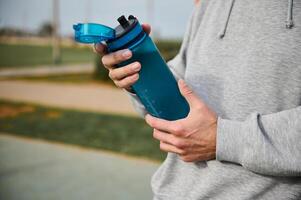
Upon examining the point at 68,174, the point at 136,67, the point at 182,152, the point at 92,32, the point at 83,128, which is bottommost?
the point at 83,128

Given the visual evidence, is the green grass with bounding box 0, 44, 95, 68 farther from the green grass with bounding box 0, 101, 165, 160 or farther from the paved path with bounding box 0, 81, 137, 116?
the green grass with bounding box 0, 101, 165, 160

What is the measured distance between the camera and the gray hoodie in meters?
1.05

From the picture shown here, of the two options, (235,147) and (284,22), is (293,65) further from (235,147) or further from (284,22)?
(235,147)

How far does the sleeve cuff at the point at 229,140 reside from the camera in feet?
3.55

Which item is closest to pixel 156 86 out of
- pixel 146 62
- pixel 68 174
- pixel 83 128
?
pixel 146 62

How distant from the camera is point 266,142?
3.43ft

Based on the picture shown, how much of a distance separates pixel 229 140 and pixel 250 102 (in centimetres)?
13

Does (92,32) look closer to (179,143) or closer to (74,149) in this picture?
(179,143)

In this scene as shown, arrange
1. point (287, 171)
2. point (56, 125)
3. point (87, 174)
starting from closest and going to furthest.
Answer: point (287, 171) → point (87, 174) → point (56, 125)

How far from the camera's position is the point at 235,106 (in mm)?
1175

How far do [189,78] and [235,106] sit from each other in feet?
0.67

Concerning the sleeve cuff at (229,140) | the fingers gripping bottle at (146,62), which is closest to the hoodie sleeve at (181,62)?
the fingers gripping bottle at (146,62)

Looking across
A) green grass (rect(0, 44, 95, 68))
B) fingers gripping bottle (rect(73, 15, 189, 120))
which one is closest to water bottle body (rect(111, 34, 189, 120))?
fingers gripping bottle (rect(73, 15, 189, 120))

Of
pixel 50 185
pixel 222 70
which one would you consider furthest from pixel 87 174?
pixel 222 70
